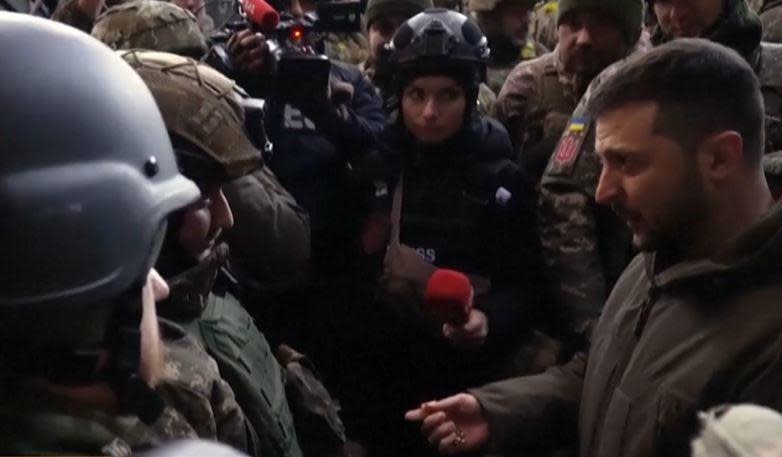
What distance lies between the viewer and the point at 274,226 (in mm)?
3258

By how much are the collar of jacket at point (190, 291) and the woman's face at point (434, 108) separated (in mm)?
1358

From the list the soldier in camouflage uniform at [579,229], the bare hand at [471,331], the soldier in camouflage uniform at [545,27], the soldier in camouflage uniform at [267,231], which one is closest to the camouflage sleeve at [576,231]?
the soldier in camouflage uniform at [579,229]

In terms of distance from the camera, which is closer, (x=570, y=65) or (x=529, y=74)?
(x=570, y=65)

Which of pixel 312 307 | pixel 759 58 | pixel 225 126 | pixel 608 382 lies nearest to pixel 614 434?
pixel 608 382

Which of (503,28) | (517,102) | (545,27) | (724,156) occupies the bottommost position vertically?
(545,27)

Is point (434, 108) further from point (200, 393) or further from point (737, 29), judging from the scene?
point (200, 393)

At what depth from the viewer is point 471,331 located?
11.4ft

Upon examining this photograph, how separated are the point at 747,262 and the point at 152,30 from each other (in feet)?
7.56

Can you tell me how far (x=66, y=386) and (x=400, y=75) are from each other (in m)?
2.37

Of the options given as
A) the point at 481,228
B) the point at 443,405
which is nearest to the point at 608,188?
the point at 443,405

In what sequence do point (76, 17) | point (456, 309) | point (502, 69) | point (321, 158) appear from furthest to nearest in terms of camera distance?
point (502, 69)
point (76, 17)
point (321, 158)
point (456, 309)

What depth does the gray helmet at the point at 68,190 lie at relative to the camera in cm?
165

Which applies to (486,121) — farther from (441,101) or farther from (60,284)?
(60,284)

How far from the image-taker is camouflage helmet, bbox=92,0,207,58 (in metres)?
3.96
